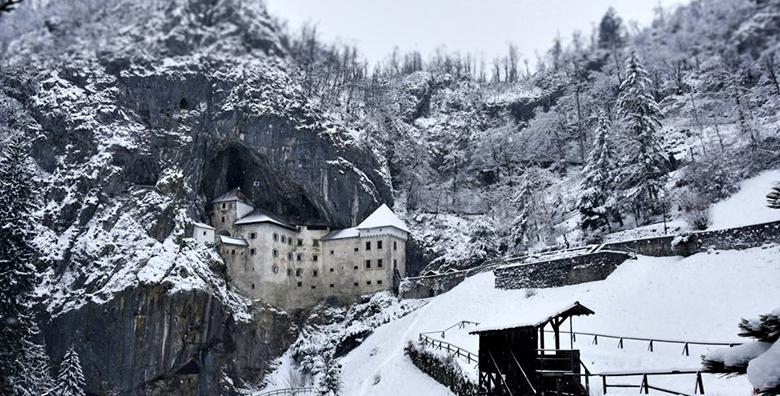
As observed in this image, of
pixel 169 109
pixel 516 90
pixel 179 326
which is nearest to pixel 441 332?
pixel 179 326

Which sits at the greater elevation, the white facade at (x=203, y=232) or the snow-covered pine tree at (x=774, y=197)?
the white facade at (x=203, y=232)

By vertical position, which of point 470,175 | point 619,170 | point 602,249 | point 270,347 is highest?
point 470,175

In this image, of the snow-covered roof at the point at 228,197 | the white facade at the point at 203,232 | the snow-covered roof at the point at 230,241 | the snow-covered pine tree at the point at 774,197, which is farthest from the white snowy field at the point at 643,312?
the snow-covered roof at the point at 228,197

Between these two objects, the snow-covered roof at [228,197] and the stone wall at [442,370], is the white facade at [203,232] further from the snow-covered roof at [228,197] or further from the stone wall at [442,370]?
the stone wall at [442,370]

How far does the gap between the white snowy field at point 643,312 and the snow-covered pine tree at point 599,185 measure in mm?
11668

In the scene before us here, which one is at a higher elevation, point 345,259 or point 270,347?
point 345,259

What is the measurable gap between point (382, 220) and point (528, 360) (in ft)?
134

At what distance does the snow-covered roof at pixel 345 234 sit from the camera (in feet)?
202

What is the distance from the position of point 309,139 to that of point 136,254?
59.3 ft

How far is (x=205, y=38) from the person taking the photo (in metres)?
30.9

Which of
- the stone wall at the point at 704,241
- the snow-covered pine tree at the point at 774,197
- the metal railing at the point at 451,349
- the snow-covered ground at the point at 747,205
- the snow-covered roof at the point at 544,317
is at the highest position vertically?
the snow-covered ground at the point at 747,205

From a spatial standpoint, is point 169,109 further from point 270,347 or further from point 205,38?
point 205,38

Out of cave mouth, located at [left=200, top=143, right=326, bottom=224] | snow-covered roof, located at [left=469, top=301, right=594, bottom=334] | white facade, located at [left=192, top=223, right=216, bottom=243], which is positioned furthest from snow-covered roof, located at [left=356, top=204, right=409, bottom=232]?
snow-covered roof, located at [left=469, top=301, right=594, bottom=334]

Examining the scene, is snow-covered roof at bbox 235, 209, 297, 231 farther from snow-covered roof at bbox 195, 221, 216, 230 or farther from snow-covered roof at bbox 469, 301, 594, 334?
snow-covered roof at bbox 469, 301, 594, 334
